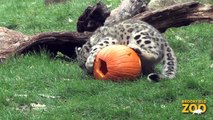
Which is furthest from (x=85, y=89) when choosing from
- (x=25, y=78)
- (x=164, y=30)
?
(x=164, y=30)

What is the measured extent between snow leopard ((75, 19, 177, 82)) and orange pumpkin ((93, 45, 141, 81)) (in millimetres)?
179

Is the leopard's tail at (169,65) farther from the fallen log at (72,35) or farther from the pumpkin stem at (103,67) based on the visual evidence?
the fallen log at (72,35)

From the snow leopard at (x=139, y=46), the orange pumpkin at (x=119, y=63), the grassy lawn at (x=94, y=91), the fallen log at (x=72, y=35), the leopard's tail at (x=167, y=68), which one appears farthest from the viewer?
the fallen log at (x=72, y=35)

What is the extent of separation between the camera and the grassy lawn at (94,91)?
6574 mm

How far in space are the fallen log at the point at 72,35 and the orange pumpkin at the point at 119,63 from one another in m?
1.56

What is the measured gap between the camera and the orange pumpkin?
7.75 m

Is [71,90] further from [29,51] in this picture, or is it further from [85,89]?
[29,51]

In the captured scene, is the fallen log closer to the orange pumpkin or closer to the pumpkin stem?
the pumpkin stem

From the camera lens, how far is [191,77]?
296 inches

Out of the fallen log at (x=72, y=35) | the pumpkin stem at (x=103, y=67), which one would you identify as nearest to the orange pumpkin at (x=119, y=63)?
the pumpkin stem at (x=103, y=67)

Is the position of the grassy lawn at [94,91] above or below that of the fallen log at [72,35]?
below

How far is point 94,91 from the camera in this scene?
7.42 m

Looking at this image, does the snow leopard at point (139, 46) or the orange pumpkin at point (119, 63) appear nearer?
the orange pumpkin at point (119, 63)

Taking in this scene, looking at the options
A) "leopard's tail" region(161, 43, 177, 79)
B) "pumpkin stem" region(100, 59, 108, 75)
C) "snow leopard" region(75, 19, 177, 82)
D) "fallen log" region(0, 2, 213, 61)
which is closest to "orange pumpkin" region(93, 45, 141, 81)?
"pumpkin stem" region(100, 59, 108, 75)
